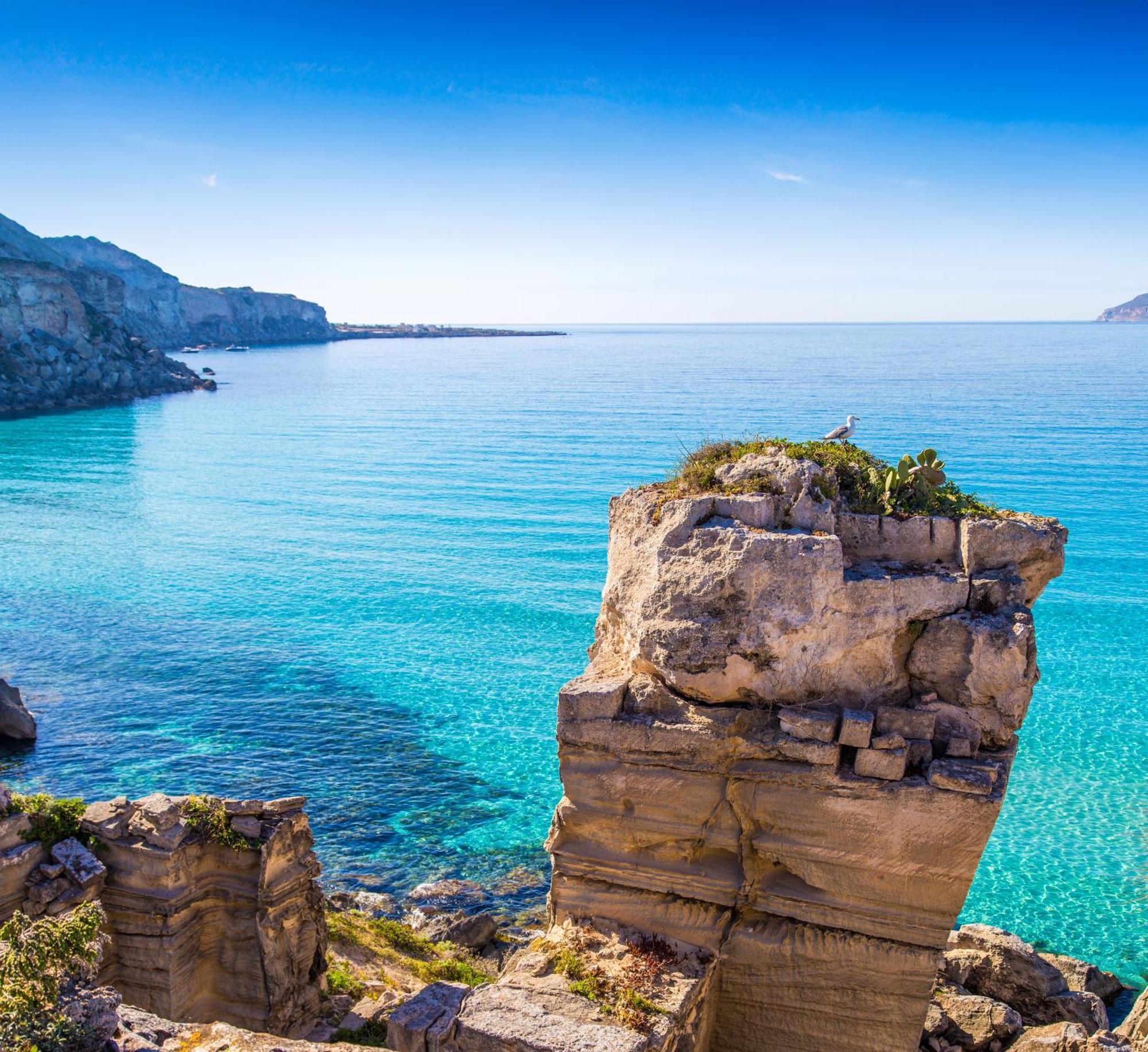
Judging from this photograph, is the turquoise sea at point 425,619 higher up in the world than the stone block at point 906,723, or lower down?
lower down

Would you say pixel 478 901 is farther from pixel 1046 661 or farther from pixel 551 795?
pixel 1046 661

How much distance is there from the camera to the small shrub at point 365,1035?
13.2 m

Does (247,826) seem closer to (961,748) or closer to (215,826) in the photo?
(215,826)

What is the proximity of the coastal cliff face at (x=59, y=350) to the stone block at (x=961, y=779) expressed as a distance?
109 meters

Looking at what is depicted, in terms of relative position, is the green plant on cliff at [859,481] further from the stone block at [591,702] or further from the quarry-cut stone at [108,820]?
the quarry-cut stone at [108,820]

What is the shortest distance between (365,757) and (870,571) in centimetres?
Answer: 1980

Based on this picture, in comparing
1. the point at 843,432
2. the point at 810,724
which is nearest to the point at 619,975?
the point at 810,724

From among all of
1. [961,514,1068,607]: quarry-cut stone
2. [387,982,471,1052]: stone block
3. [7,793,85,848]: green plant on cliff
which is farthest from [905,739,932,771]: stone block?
[7,793,85,848]: green plant on cliff

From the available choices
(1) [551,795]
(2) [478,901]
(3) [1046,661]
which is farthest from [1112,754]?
(2) [478,901]

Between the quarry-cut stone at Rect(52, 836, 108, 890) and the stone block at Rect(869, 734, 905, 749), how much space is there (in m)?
10.9

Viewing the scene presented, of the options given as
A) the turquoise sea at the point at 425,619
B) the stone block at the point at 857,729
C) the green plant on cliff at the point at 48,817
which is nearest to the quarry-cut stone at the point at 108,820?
the green plant on cliff at the point at 48,817

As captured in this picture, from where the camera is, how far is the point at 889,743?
9648 mm

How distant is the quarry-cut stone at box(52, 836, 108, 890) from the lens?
41.7ft

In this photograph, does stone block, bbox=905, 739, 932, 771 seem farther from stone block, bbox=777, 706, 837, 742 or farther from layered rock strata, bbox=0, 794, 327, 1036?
layered rock strata, bbox=0, 794, 327, 1036
